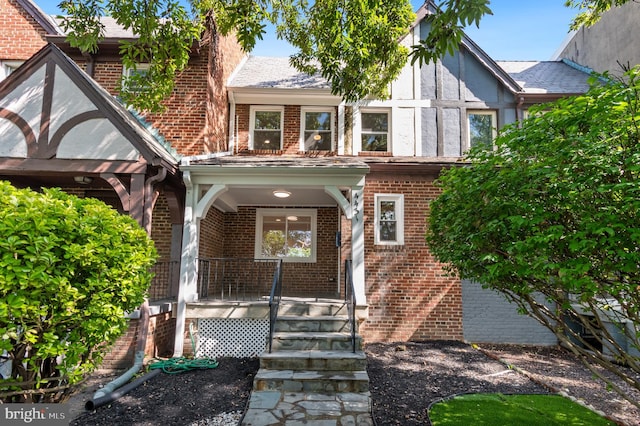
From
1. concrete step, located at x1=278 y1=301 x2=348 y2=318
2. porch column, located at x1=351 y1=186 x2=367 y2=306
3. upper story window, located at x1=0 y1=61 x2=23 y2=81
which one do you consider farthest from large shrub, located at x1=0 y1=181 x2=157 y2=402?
upper story window, located at x1=0 y1=61 x2=23 y2=81

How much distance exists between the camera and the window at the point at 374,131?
9.39 m

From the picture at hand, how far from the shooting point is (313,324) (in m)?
6.23

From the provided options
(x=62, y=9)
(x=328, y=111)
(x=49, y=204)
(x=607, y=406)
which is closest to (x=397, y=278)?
(x=607, y=406)

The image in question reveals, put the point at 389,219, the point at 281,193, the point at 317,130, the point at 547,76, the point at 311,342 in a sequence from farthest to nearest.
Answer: the point at 547,76 < the point at 317,130 < the point at 281,193 < the point at 389,219 < the point at 311,342

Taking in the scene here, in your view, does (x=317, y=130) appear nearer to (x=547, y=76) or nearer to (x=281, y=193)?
(x=281, y=193)

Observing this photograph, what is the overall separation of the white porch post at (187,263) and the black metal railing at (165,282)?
749mm

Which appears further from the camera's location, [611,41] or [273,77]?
[611,41]

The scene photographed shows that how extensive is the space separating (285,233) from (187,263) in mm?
3487

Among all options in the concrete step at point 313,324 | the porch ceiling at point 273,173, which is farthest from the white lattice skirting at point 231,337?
the porch ceiling at point 273,173

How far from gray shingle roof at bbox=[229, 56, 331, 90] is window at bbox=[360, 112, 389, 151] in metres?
1.35

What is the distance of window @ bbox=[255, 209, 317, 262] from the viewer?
9.86 m

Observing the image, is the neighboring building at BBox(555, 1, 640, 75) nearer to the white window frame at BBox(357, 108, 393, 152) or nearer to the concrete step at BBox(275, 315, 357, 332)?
the white window frame at BBox(357, 108, 393, 152)

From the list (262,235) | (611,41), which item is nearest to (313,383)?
(262,235)

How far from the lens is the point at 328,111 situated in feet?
31.9
